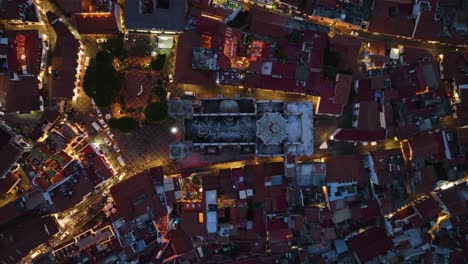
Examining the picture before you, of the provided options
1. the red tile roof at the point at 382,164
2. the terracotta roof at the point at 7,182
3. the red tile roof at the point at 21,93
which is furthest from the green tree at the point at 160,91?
the red tile roof at the point at 382,164

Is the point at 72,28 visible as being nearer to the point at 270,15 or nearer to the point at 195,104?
the point at 195,104

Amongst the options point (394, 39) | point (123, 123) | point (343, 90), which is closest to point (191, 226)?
point (123, 123)

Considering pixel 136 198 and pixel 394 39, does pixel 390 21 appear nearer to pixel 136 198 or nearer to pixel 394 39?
pixel 394 39

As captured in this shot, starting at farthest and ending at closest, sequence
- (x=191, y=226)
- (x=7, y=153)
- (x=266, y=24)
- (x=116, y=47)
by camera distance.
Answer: (x=266, y=24), (x=116, y=47), (x=191, y=226), (x=7, y=153)

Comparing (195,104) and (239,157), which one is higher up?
(195,104)

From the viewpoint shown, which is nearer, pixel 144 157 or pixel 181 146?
pixel 181 146

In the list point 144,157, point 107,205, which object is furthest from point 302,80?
point 107,205

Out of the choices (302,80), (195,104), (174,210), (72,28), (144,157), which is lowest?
(174,210)

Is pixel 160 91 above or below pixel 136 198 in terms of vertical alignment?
above
